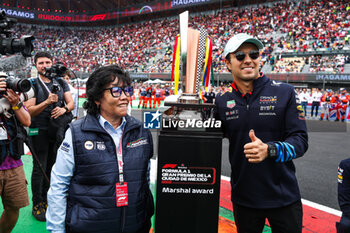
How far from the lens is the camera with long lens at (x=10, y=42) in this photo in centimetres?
221

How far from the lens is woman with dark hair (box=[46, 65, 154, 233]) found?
62.1 inches

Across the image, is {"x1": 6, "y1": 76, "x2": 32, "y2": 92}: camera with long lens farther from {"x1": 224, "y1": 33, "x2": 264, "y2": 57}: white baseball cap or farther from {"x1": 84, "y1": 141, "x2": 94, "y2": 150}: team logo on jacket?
{"x1": 224, "y1": 33, "x2": 264, "y2": 57}: white baseball cap

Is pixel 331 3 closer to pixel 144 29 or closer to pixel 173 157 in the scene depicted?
pixel 144 29

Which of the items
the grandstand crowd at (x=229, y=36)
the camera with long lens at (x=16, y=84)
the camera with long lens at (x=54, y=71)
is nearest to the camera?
the camera with long lens at (x=16, y=84)

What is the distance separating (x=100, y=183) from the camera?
1.59 metres

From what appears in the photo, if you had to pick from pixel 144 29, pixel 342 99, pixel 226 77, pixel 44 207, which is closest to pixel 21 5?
pixel 144 29

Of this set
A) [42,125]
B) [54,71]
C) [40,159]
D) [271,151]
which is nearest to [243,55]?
[271,151]

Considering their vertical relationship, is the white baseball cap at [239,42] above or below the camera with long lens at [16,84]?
above

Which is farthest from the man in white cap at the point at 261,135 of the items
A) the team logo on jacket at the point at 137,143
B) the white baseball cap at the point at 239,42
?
the team logo on jacket at the point at 137,143

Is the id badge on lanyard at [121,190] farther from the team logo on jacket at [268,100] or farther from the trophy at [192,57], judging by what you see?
the team logo on jacket at [268,100]

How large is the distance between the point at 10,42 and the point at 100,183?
1.46 metres

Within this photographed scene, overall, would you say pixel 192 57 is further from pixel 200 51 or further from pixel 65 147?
pixel 65 147

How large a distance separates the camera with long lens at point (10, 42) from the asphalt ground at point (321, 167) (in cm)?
137

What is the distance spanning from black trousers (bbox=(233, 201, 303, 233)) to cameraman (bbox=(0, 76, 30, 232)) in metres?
1.83
